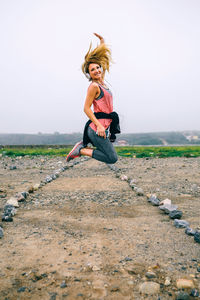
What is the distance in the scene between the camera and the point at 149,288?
103 inches

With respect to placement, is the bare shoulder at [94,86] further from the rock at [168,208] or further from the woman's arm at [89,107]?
the rock at [168,208]

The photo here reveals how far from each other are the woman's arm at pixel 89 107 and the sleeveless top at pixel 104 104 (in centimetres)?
15

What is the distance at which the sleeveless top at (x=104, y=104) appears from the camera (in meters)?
5.43

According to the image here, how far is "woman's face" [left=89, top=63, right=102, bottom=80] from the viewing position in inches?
219

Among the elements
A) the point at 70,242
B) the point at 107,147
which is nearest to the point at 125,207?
the point at 107,147

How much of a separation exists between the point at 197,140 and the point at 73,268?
179 feet

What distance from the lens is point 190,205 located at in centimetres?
589

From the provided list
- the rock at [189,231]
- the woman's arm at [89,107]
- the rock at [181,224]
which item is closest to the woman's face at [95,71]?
the woman's arm at [89,107]

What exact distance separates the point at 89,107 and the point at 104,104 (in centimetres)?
34

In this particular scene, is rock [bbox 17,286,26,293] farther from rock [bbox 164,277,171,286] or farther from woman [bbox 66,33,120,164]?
woman [bbox 66,33,120,164]

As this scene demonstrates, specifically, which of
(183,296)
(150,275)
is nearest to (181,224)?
(150,275)

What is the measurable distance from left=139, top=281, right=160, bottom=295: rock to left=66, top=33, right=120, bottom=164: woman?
3139 mm

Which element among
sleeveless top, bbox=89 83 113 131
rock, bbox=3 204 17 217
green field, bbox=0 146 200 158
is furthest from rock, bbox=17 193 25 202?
green field, bbox=0 146 200 158

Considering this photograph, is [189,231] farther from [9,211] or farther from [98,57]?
[98,57]
